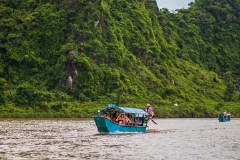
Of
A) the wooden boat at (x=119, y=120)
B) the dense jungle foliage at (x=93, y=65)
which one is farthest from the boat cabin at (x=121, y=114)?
the dense jungle foliage at (x=93, y=65)

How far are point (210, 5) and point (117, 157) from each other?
383 ft

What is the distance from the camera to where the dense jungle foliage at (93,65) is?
73.8 m

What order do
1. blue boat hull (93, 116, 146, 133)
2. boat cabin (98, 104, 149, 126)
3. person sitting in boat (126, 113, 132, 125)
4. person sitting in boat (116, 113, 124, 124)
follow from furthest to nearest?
1. person sitting in boat (126, 113, 132, 125)
2. person sitting in boat (116, 113, 124, 124)
3. boat cabin (98, 104, 149, 126)
4. blue boat hull (93, 116, 146, 133)

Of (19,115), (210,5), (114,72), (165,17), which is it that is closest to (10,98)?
(19,115)

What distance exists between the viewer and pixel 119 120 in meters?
35.8

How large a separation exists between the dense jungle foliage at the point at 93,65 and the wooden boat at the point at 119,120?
2575cm

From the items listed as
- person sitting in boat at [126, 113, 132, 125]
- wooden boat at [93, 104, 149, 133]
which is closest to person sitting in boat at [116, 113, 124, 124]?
wooden boat at [93, 104, 149, 133]

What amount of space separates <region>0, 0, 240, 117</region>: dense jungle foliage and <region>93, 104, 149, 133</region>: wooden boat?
25747 millimetres

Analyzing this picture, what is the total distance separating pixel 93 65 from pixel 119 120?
148ft

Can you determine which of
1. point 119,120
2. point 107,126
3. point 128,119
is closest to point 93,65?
point 128,119

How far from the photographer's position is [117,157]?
67.6 ft

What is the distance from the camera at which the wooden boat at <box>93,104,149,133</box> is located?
3316 centimetres

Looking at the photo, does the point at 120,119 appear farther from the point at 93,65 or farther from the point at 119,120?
the point at 93,65

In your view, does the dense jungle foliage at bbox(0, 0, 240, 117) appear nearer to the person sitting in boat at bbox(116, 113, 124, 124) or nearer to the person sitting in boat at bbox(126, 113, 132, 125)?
the person sitting in boat at bbox(126, 113, 132, 125)
